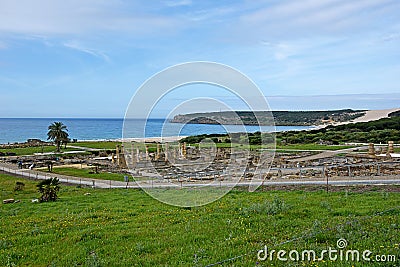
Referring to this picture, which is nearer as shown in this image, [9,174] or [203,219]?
[203,219]

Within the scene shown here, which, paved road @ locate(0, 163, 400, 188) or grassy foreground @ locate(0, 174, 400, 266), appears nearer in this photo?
grassy foreground @ locate(0, 174, 400, 266)

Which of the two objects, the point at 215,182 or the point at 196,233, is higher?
the point at 196,233

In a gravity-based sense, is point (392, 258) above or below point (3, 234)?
above

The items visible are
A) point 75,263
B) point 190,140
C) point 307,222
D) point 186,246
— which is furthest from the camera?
point 190,140

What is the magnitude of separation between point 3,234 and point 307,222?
762 centimetres

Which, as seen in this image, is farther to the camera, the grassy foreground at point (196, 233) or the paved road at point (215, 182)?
the paved road at point (215, 182)

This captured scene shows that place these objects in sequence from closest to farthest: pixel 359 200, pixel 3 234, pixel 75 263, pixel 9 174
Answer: pixel 75 263 < pixel 3 234 < pixel 359 200 < pixel 9 174

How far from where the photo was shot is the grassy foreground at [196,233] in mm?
6633

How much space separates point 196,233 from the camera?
27.2 feet

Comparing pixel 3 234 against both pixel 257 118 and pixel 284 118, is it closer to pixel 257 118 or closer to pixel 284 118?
pixel 257 118

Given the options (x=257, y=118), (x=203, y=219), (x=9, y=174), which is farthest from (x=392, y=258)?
(x=9, y=174)

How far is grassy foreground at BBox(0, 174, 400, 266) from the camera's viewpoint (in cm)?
663

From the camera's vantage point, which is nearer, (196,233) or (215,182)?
(196,233)

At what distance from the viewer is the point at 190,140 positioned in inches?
2557
